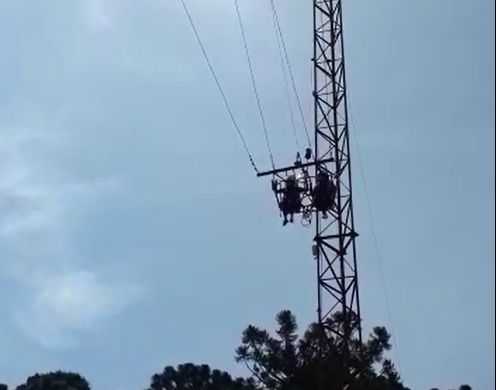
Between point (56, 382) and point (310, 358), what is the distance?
25937 millimetres

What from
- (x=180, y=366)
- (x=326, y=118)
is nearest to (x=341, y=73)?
(x=326, y=118)

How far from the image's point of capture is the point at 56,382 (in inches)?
2424

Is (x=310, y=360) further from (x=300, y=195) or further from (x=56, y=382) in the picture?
(x=56, y=382)

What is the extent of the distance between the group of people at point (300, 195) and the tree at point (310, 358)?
4225mm

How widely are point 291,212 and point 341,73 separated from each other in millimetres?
7449

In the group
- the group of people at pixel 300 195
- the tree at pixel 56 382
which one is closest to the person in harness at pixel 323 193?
the group of people at pixel 300 195

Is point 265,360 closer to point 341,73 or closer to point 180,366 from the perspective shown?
point 341,73

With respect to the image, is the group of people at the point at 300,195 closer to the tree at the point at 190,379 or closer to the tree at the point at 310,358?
the tree at the point at 310,358

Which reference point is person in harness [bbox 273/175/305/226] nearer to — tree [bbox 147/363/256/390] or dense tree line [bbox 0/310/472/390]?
dense tree line [bbox 0/310/472/390]

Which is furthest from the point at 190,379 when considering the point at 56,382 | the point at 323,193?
the point at 323,193

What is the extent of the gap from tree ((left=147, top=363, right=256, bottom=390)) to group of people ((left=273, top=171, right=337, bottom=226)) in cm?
2008

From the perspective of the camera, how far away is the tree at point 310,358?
38.2 m

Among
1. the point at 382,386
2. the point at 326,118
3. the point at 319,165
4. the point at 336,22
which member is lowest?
the point at 382,386

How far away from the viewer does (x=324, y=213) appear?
37562 mm
